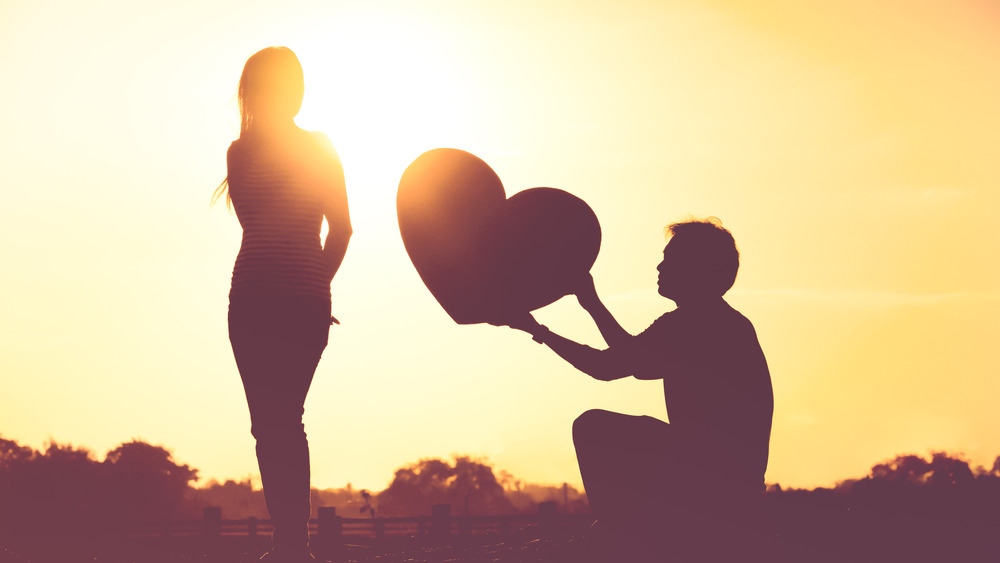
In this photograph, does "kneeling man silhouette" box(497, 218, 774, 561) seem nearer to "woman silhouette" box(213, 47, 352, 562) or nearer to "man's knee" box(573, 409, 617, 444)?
Result: "man's knee" box(573, 409, 617, 444)

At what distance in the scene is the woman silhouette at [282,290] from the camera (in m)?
4.29

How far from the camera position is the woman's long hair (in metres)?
4.59

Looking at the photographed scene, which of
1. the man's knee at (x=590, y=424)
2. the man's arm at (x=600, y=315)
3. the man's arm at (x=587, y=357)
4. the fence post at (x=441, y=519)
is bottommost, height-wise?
the fence post at (x=441, y=519)

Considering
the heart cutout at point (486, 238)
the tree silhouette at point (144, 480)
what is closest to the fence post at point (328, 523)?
the heart cutout at point (486, 238)

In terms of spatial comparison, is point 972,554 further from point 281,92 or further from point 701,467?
point 281,92

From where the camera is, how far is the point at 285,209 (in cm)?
439

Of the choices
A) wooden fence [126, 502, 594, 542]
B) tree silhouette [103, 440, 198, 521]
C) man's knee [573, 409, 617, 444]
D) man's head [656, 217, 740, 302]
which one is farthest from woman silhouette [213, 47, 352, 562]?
tree silhouette [103, 440, 198, 521]

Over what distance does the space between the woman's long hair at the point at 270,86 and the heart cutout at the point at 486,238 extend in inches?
26.5

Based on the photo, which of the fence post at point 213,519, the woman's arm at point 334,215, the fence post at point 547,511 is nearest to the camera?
the woman's arm at point 334,215

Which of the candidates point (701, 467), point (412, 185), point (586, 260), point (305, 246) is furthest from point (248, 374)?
point (701, 467)

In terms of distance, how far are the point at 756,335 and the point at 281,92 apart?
2563 millimetres

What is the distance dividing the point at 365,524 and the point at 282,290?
18.5 m

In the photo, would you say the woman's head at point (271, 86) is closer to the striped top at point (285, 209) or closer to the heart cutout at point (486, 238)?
the striped top at point (285, 209)

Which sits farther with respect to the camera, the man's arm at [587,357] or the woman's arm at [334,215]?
the woman's arm at [334,215]
